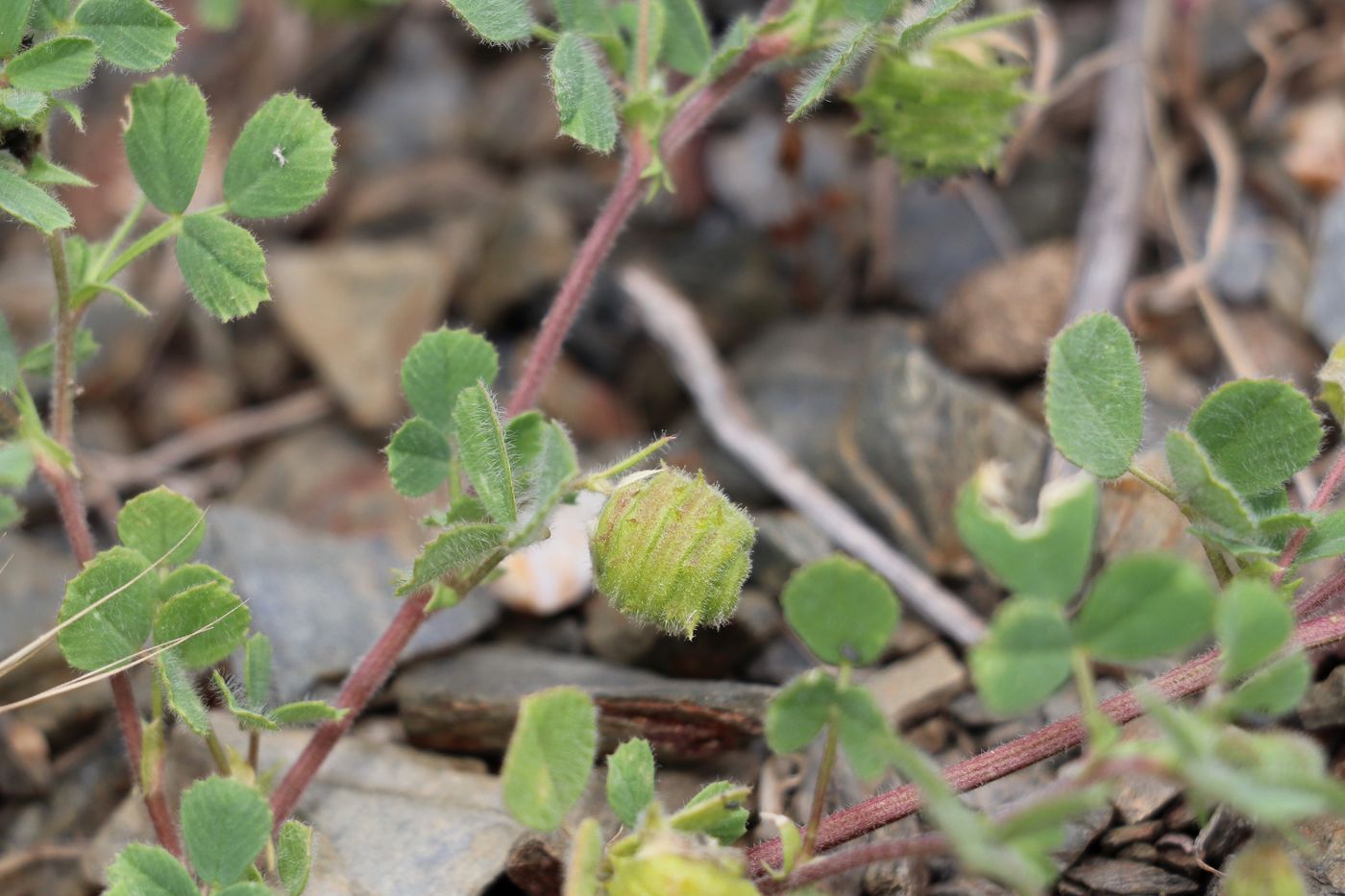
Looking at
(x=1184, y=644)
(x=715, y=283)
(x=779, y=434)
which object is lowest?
(x=779, y=434)

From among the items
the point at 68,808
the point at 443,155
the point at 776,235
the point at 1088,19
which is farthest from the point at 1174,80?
the point at 68,808

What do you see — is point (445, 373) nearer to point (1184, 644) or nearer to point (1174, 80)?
point (1184, 644)

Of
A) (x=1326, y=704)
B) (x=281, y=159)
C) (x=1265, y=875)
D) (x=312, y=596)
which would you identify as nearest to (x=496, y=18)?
(x=281, y=159)

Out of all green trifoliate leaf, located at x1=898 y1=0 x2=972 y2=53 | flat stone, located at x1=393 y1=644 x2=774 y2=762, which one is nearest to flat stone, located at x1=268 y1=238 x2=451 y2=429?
flat stone, located at x1=393 y1=644 x2=774 y2=762

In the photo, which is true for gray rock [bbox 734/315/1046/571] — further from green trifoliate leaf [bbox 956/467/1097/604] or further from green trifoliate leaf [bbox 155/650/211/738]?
green trifoliate leaf [bbox 155/650/211/738]

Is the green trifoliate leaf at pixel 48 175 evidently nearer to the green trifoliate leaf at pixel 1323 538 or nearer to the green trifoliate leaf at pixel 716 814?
the green trifoliate leaf at pixel 716 814

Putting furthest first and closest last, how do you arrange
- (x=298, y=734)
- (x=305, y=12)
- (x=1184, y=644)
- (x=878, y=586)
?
(x=305, y=12) → (x=298, y=734) → (x=878, y=586) → (x=1184, y=644)

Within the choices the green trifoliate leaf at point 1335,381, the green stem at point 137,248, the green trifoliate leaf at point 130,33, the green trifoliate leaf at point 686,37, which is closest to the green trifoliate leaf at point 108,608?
the green stem at point 137,248

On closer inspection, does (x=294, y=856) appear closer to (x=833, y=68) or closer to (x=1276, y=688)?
(x=1276, y=688)
